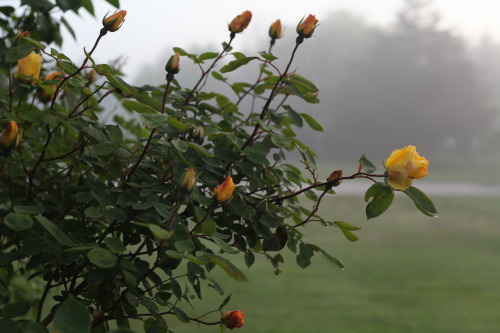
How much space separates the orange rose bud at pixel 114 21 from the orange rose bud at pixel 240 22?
237 mm

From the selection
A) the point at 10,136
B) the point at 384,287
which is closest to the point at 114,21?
the point at 10,136

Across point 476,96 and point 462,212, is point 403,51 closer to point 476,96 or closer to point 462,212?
point 476,96

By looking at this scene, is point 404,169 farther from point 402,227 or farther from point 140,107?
point 402,227

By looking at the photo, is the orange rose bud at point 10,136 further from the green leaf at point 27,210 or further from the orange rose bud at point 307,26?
the orange rose bud at point 307,26

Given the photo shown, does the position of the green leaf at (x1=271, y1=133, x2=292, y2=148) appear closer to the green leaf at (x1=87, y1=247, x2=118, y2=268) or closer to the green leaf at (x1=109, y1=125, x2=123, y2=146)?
the green leaf at (x1=109, y1=125, x2=123, y2=146)

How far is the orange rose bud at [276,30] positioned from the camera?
3.71 feet

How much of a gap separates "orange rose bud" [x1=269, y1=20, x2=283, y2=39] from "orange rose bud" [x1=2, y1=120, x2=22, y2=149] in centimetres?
55

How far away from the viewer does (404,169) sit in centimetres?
79

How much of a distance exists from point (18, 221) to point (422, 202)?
536 millimetres

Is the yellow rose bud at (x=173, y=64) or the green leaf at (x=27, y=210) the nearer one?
the green leaf at (x=27, y=210)

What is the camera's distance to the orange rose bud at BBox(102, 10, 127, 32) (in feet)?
2.85

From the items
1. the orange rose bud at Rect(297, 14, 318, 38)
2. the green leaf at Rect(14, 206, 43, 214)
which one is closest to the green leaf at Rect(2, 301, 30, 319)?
the green leaf at Rect(14, 206, 43, 214)

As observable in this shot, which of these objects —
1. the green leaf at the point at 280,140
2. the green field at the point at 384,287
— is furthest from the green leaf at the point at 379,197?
the green field at the point at 384,287

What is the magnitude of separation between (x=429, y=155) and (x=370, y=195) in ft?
103
